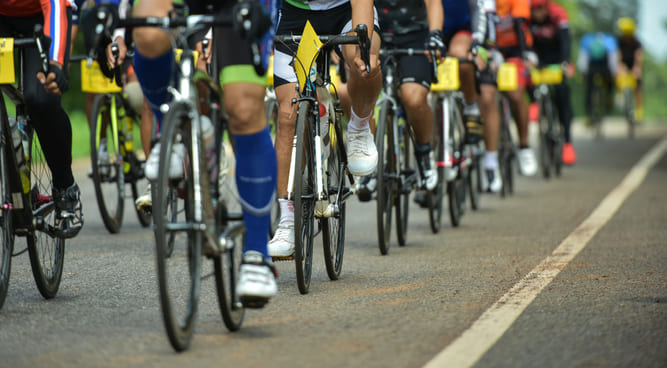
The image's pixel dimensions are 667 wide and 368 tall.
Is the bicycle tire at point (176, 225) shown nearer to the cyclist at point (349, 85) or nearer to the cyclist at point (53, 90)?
the cyclist at point (53, 90)

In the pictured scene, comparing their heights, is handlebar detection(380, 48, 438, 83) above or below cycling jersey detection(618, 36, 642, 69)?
above

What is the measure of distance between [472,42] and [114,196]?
10.2ft

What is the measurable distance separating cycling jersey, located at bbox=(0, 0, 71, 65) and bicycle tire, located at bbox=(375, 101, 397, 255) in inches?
96.0

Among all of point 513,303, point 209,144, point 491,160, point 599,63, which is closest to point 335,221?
point 513,303

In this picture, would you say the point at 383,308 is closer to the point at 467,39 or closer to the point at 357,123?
the point at 357,123

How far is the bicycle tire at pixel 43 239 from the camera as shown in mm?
5523

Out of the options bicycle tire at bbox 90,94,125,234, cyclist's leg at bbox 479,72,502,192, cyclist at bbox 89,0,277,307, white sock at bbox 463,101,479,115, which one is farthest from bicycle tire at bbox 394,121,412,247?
cyclist at bbox 89,0,277,307

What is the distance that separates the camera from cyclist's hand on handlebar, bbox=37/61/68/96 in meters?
5.22

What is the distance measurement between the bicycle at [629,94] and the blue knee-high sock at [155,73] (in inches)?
799

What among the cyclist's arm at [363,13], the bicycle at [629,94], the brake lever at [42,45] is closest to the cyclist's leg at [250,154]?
the brake lever at [42,45]

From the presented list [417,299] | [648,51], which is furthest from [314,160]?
[648,51]

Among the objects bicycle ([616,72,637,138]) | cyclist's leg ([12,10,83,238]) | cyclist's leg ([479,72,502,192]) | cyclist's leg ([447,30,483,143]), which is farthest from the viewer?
bicycle ([616,72,637,138])

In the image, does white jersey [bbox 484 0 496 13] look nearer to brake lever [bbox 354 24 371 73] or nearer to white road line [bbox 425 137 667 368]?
white road line [bbox 425 137 667 368]

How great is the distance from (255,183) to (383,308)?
3.33ft
